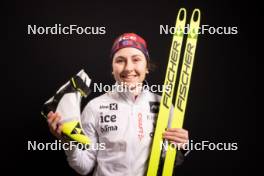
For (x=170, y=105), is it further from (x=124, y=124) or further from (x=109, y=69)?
(x=109, y=69)

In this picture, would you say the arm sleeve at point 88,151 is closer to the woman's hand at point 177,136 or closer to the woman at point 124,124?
the woman at point 124,124

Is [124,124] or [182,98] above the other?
[182,98]

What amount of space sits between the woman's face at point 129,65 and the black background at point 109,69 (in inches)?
12.8

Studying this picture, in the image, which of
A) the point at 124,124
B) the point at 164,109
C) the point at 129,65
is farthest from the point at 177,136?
the point at 129,65

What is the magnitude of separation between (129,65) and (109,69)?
0.36m

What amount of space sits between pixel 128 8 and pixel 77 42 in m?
0.33

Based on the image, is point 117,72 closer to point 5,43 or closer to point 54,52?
point 54,52

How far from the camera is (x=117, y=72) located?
5.01 ft

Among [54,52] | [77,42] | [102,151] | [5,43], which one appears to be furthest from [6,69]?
[102,151]

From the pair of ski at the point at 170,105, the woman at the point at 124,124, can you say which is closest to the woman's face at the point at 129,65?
the woman at the point at 124,124

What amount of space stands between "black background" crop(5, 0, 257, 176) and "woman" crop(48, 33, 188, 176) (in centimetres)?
32

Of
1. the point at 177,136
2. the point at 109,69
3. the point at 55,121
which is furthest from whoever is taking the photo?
the point at 109,69

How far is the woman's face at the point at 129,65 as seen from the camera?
151cm

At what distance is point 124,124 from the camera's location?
4.92 ft
